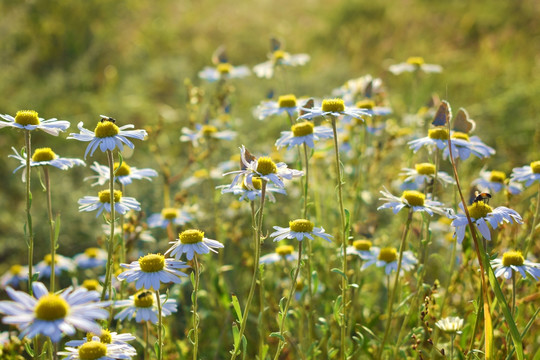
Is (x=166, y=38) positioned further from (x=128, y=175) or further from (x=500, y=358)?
(x=500, y=358)

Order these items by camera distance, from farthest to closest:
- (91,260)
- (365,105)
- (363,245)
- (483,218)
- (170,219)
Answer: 1. (91,260)
2. (365,105)
3. (170,219)
4. (363,245)
5. (483,218)

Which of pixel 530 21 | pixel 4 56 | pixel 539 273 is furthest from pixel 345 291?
pixel 530 21

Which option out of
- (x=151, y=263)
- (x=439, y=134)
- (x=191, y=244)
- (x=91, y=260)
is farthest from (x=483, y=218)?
(x=91, y=260)

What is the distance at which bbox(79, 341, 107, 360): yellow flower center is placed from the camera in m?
1.44

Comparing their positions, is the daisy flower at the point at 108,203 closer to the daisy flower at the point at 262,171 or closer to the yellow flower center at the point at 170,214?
the daisy flower at the point at 262,171

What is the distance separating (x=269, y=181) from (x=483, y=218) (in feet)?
2.77

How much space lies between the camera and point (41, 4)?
348 inches

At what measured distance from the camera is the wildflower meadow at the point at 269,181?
6.10 feet

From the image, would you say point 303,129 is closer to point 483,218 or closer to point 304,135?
point 304,135

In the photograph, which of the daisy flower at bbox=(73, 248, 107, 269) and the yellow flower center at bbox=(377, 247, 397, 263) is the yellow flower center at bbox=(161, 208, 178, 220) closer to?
the daisy flower at bbox=(73, 248, 107, 269)

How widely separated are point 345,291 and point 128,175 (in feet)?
3.54

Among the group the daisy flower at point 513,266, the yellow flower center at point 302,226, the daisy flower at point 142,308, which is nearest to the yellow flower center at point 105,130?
the daisy flower at point 142,308

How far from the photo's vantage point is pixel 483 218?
1.93 metres

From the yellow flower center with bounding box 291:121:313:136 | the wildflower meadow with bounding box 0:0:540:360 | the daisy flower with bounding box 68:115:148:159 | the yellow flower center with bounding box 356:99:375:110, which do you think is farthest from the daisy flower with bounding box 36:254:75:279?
the yellow flower center with bounding box 356:99:375:110
